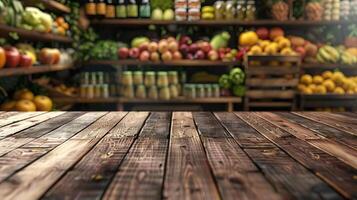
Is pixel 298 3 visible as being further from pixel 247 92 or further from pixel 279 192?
pixel 279 192

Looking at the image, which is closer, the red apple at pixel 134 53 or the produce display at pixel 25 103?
the produce display at pixel 25 103

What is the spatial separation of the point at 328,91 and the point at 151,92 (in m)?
1.94

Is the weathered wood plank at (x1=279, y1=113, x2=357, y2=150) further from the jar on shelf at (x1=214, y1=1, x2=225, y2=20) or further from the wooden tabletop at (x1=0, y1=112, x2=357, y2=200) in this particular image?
the jar on shelf at (x1=214, y1=1, x2=225, y2=20)

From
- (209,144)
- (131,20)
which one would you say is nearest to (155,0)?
(131,20)

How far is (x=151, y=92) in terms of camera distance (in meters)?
4.11

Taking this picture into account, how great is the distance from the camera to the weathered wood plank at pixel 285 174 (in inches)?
28.8

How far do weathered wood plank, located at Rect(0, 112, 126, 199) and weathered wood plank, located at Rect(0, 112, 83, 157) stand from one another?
14cm

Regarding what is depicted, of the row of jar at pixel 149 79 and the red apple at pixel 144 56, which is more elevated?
the red apple at pixel 144 56

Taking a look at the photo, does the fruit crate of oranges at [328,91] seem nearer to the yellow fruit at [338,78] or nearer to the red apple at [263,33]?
the yellow fruit at [338,78]

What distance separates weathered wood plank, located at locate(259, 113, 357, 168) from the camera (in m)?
1.02

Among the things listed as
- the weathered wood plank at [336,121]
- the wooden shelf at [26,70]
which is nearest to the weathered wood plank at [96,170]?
the weathered wood plank at [336,121]

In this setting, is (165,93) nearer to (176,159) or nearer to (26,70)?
(26,70)

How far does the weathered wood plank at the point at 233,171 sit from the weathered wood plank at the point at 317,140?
254 mm

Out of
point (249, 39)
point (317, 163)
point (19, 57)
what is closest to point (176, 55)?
point (249, 39)
